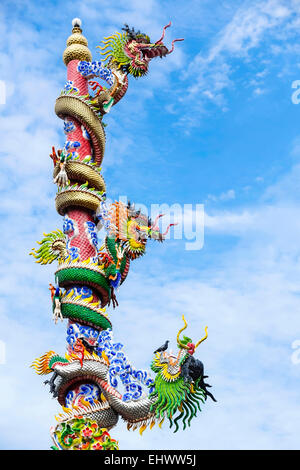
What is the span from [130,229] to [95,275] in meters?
1.27

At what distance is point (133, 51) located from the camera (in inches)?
694

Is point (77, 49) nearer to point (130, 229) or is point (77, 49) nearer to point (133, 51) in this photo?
point (133, 51)

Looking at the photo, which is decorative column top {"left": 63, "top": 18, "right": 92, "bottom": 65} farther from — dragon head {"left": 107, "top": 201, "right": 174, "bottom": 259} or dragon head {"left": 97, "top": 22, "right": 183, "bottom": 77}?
dragon head {"left": 107, "top": 201, "right": 174, "bottom": 259}

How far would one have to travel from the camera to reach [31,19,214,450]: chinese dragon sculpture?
1221 cm

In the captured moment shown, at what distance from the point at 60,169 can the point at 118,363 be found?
4812 mm

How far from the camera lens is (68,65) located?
56.5ft

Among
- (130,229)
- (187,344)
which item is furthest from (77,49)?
(187,344)

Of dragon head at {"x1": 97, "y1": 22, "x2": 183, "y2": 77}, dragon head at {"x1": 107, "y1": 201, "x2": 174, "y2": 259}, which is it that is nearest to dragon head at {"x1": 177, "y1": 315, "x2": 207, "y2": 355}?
dragon head at {"x1": 107, "y1": 201, "x2": 174, "y2": 259}

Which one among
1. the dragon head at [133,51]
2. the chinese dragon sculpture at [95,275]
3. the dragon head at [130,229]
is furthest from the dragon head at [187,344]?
the dragon head at [133,51]

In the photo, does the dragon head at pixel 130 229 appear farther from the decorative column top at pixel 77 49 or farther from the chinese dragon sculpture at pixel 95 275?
the decorative column top at pixel 77 49

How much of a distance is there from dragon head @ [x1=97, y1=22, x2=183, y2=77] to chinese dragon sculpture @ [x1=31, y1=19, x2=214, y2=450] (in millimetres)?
27

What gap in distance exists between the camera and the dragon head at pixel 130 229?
568 inches
